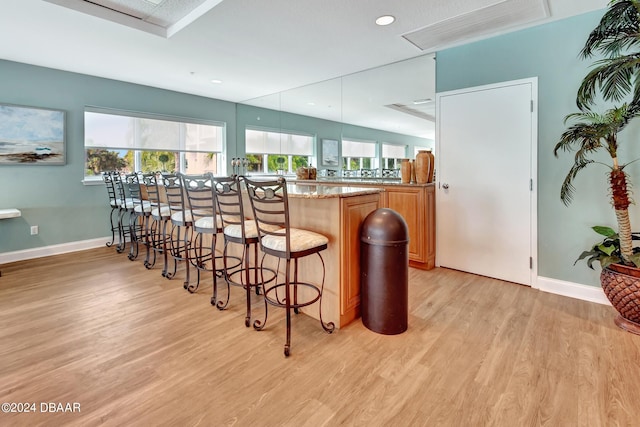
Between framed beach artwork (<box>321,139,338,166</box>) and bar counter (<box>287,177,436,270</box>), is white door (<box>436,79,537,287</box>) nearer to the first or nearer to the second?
bar counter (<box>287,177,436,270</box>)

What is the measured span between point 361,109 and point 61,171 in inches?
180

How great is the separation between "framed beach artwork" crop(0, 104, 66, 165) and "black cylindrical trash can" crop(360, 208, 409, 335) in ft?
15.3

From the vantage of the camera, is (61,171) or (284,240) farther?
(61,171)

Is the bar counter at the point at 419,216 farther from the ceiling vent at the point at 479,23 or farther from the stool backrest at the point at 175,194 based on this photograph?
the stool backrest at the point at 175,194

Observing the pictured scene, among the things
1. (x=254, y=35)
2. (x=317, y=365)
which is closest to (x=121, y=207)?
(x=254, y=35)

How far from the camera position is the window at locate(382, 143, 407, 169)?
452cm

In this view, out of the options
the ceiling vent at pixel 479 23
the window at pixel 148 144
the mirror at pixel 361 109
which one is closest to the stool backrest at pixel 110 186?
the window at pixel 148 144

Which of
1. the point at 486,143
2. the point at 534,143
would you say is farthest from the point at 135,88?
the point at 534,143

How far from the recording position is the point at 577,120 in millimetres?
2834

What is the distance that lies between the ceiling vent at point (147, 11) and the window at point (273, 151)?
328cm

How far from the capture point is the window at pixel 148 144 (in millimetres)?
4844

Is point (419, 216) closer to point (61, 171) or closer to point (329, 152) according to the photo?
point (329, 152)

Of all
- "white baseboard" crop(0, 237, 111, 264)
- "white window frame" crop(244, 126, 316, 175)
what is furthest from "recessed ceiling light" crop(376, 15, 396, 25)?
"white baseboard" crop(0, 237, 111, 264)

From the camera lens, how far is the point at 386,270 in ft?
7.32
